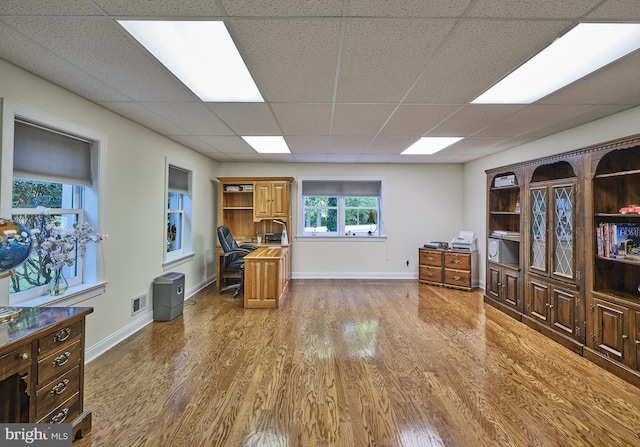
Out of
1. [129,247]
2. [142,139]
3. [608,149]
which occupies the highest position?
[142,139]

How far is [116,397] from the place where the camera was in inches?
82.9

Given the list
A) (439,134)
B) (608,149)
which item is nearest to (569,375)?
(608,149)

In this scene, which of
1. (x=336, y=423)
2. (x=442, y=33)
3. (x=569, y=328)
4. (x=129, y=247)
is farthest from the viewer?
(x=129, y=247)

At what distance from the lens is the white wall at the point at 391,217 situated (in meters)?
5.92

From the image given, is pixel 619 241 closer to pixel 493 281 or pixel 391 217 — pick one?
pixel 493 281

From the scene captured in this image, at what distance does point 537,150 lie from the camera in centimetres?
394

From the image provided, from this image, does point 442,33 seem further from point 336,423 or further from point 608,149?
point 336,423

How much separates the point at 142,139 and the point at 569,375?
5002mm

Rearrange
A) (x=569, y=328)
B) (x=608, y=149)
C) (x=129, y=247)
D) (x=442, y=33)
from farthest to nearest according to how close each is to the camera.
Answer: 1. (x=129, y=247)
2. (x=569, y=328)
3. (x=608, y=149)
4. (x=442, y=33)

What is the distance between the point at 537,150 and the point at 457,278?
244 centimetres

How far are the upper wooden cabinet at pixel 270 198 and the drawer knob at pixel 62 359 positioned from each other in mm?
4027

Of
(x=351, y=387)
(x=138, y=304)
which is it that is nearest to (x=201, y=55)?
(x=351, y=387)

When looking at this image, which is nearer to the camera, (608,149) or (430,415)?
(430,415)

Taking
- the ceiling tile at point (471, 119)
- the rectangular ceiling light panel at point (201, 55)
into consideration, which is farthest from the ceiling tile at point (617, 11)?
the rectangular ceiling light panel at point (201, 55)
